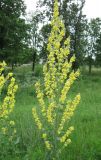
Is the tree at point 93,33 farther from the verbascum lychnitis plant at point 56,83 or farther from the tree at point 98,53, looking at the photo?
the verbascum lychnitis plant at point 56,83

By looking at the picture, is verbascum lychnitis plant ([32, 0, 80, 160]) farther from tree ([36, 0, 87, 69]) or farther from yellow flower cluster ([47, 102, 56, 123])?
tree ([36, 0, 87, 69])

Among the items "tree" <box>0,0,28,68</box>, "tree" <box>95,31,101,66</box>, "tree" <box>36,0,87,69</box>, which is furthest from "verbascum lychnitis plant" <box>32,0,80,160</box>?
"tree" <box>95,31,101,66</box>

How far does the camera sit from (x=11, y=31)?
96.4ft

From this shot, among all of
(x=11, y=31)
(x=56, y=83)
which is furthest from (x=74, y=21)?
(x=56, y=83)

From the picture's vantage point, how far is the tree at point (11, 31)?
28.6 meters

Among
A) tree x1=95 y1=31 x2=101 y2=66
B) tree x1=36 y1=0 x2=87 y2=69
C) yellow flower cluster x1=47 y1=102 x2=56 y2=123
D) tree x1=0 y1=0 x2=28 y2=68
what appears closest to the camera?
yellow flower cluster x1=47 y1=102 x2=56 y2=123

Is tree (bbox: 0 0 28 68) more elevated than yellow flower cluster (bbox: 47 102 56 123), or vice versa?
tree (bbox: 0 0 28 68)

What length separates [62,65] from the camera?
567 cm

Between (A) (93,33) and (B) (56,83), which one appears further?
(A) (93,33)

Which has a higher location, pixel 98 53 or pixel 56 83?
pixel 56 83

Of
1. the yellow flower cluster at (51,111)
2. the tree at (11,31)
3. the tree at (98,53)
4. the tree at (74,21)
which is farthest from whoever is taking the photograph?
the tree at (98,53)

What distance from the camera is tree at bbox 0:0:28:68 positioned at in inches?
1127

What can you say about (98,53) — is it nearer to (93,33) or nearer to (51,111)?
(93,33)

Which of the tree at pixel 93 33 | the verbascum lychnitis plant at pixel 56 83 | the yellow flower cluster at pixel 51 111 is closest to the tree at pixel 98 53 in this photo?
the tree at pixel 93 33
